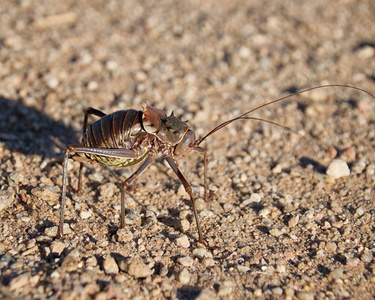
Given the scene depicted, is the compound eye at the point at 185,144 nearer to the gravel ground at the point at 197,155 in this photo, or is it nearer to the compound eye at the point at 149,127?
the compound eye at the point at 149,127

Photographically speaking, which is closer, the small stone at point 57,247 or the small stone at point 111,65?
the small stone at point 57,247

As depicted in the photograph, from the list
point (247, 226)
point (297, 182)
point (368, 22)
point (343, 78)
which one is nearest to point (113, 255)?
point (247, 226)

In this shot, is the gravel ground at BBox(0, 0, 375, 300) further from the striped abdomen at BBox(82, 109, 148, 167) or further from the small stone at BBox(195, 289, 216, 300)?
the striped abdomen at BBox(82, 109, 148, 167)

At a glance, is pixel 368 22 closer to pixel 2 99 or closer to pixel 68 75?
pixel 68 75

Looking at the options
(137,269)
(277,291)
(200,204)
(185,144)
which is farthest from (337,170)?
(137,269)

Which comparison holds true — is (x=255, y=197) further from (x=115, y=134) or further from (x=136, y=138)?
(x=115, y=134)

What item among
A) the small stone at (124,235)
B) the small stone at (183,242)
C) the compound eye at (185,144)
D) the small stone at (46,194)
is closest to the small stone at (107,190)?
the small stone at (46,194)

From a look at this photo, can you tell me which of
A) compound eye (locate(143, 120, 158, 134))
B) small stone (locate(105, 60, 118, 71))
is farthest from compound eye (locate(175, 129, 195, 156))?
small stone (locate(105, 60, 118, 71))
